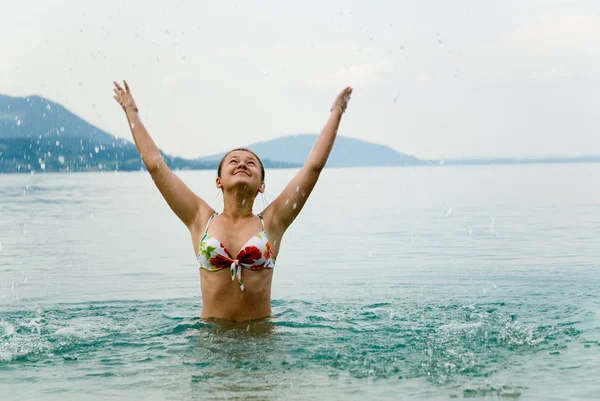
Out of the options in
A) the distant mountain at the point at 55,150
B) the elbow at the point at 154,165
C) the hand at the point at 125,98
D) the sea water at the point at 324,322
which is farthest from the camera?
the distant mountain at the point at 55,150

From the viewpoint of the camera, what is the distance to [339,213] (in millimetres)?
27984

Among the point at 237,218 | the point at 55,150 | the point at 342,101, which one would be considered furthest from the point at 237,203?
the point at 55,150

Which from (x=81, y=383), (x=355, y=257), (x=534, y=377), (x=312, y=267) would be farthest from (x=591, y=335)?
(x=355, y=257)

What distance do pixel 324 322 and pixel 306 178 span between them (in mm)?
2086

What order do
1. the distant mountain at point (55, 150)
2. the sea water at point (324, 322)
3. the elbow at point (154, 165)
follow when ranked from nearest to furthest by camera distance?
the sea water at point (324, 322) → the elbow at point (154, 165) → the distant mountain at point (55, 150)

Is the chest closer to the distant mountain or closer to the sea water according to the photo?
the sea water

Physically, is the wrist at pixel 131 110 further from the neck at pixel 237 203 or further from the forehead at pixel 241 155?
the neck at pixel 237 203

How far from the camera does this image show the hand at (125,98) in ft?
24.5

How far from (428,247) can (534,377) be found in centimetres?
1085

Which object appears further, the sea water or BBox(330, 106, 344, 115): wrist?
BBox(330, 106, 344, 115): wrist

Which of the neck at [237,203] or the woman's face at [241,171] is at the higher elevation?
the woman's face at [241,171]

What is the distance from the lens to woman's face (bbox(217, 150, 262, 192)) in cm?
722

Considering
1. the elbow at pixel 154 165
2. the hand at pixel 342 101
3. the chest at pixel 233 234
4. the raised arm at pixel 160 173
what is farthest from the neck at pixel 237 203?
the hand at pixel 342 101

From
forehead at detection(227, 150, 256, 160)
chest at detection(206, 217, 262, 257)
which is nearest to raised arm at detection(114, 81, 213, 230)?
chest at detection(206, 217, 262, 257)
